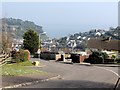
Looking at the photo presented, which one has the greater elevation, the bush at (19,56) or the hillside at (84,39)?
the hillside at (84,39)

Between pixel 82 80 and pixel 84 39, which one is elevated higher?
pixel 84 39

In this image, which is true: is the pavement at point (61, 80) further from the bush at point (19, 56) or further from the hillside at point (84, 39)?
the hillside at point (84, 39)

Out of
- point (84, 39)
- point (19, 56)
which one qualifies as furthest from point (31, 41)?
point (84, 39)

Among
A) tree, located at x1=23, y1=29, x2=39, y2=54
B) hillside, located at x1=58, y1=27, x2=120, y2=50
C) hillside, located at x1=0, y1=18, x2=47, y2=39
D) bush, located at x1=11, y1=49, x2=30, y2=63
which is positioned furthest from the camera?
hillside, located at x1=58, y1=27, x2=120, y2=50

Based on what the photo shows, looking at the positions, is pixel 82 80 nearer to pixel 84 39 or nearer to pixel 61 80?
pixel 61 80

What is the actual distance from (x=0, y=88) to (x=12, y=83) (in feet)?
6.98

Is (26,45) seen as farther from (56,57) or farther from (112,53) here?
(112,53)

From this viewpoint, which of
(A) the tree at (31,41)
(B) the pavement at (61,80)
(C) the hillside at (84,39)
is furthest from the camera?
(C) the hillside at (84,39)

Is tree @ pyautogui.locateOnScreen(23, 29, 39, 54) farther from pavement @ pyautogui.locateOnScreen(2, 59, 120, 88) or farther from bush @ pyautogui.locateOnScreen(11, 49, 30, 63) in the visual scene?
pavement @ pyautogui.locateOnScreen(2, 59, 120, 88)

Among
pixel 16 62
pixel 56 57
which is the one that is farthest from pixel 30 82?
pixel 56 57

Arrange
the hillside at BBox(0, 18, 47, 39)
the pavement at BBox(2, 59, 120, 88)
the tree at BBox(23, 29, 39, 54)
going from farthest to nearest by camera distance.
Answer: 1. the tree at BBox(23, 29, 39, 54)
2. the hillside at BBox(0, 18, 47, 39)
3. the pavement at BBox(2, 59, 120, 88)

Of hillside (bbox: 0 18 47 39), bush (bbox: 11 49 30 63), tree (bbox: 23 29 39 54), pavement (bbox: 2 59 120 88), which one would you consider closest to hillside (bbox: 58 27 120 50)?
hillside (bbox: 0 18 47 39)

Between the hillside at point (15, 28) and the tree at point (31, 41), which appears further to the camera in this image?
the tree at point (31, 41)

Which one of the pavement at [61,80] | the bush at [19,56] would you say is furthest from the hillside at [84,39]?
the pavement at [61,80]
